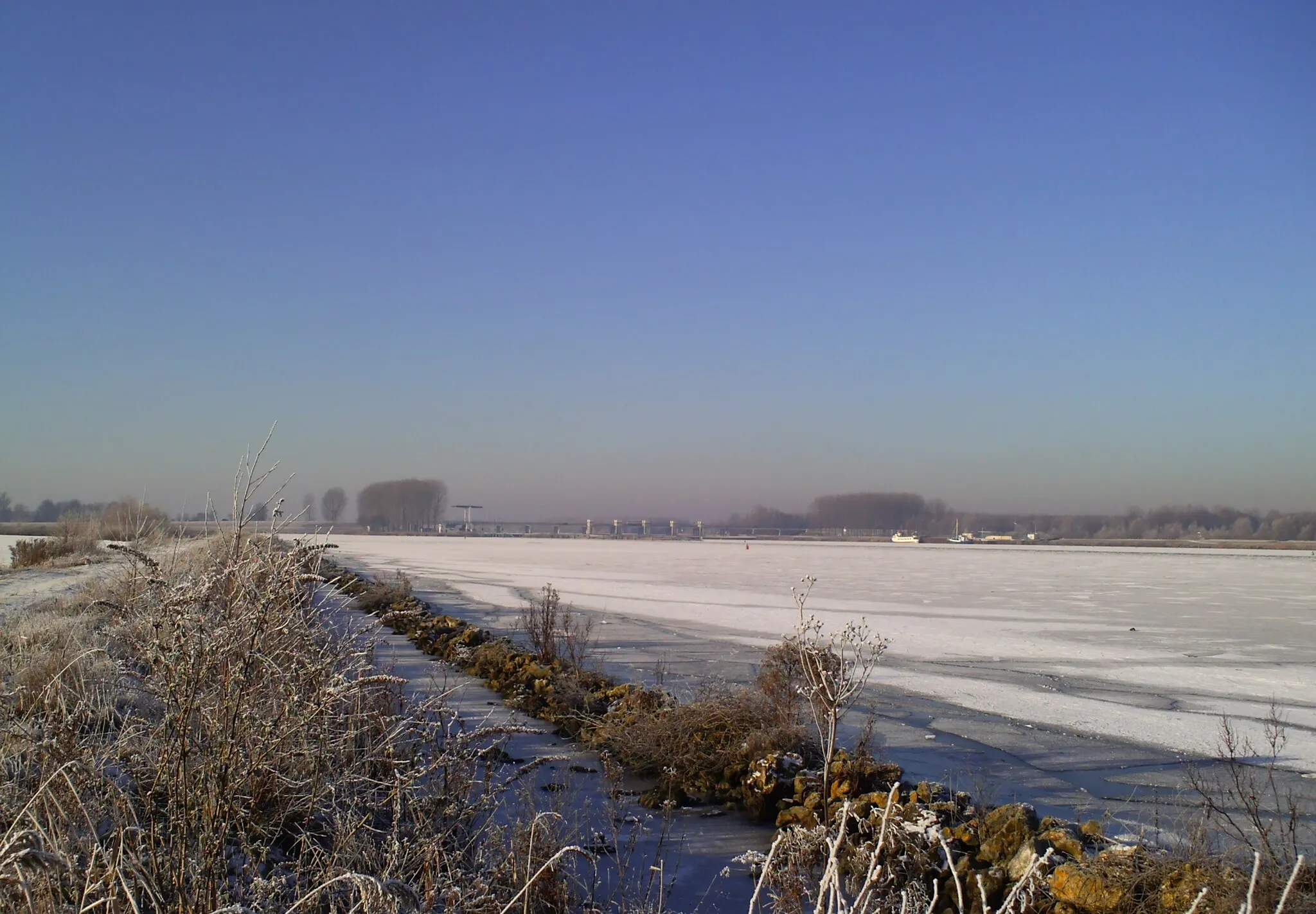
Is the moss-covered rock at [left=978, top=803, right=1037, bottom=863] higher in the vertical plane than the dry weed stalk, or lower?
lower

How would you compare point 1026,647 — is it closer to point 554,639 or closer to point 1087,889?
point 554,639

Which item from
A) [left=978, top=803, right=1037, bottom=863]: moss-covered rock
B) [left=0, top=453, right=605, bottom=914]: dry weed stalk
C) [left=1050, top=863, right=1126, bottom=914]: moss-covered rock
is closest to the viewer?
[left=0, top=453, right=605, bottom=914]: dry weed stalk

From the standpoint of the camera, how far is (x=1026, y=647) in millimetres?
13617

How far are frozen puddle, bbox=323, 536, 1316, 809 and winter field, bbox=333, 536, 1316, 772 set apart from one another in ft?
0.16

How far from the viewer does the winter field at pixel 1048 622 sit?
31.2 ft

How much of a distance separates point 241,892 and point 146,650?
1031 mm

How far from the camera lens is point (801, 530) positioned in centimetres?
14725

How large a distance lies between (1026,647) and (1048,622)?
140 inches

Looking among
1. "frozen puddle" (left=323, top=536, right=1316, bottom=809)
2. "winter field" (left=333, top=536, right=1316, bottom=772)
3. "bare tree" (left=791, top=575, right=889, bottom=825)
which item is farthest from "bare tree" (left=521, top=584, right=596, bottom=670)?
"bare tree" (left=791, top=575, right=889, bottom=825)

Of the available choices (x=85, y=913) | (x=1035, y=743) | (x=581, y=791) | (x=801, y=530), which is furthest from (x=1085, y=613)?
(x=801, y=530)

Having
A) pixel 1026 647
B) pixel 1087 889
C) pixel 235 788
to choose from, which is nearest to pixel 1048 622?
pixel 1026 647

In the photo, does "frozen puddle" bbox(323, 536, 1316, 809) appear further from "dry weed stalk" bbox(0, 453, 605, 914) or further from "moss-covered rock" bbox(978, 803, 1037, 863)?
"dry weed stalk" bbox(0, 453, 605, 914)

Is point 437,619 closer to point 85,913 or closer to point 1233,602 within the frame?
point 85,913

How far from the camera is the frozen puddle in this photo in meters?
7.82
